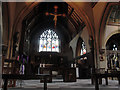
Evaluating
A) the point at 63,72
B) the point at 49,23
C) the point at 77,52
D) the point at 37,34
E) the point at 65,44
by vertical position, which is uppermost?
the point at 49,23

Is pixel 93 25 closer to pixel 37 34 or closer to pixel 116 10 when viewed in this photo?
pixel 116 10

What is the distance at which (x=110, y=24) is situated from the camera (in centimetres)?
938

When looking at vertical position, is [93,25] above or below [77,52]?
above

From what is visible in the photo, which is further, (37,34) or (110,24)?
(37,34)

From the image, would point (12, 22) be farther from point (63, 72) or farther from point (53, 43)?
point (53, 43)

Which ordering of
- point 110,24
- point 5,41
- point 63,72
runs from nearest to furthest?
point 63,72
point 5,41
point 110,24

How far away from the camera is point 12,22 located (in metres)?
7.96

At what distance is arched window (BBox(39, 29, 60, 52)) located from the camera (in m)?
15.6

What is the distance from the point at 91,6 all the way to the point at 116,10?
183 centimetres

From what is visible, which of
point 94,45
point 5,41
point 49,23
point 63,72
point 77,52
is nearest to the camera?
point 63,72

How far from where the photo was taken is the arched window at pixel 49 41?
1564 cm

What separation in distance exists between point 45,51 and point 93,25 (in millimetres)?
7996

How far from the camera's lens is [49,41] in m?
15.9

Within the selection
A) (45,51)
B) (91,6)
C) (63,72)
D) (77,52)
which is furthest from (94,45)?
(45,51)
